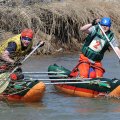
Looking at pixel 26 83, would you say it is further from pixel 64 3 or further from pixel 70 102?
pixel 64 3

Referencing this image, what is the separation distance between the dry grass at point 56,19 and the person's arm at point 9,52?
7781mm

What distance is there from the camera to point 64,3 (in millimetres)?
21094

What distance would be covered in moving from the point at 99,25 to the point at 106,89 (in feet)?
4.85

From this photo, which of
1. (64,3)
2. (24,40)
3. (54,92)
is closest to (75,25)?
(64,3)

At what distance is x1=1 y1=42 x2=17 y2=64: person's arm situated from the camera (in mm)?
10914

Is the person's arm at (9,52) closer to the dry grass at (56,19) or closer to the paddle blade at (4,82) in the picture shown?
the paddle blade at (4,82)

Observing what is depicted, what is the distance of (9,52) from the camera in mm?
11039

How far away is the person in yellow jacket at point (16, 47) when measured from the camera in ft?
36.0

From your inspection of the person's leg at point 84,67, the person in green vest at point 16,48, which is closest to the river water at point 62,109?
the person's leg at point 84,67

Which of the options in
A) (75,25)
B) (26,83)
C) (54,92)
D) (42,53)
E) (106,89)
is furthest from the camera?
(75,25)

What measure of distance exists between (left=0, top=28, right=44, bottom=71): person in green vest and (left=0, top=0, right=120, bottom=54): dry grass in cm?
762

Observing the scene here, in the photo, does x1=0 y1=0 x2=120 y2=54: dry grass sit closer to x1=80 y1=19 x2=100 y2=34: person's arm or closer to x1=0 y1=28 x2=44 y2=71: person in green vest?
x1=80 y1=19 x2=100 y2=34: person's arm

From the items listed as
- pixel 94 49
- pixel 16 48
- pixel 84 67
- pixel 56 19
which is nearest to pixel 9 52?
pixel 16 48

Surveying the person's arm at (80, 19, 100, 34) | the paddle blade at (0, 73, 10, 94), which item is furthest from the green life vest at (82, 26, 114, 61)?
the paddle blade at (0, 73, 10, 94)
